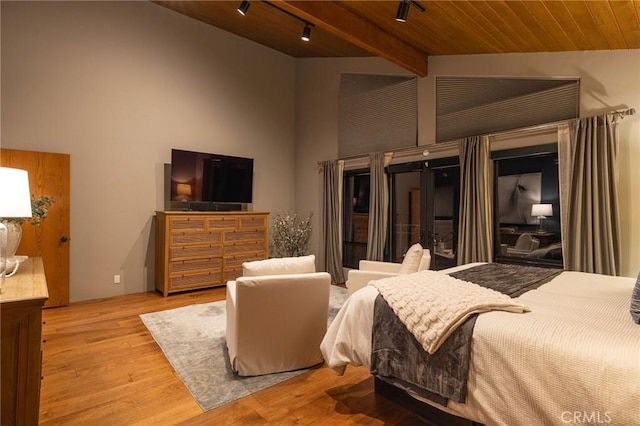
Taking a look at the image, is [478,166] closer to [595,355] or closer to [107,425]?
[595,355]

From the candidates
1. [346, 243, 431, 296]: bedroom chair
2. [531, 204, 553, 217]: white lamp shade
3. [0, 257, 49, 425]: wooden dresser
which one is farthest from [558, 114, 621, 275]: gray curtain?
[0, 257, 49, 425]: wooden dresser

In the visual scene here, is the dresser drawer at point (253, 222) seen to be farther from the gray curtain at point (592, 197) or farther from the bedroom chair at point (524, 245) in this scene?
the gray curtain at point (592, 197)

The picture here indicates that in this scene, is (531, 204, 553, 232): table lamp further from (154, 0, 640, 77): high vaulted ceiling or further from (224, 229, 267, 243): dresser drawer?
(224, 229, 267, 243): dresser drawer

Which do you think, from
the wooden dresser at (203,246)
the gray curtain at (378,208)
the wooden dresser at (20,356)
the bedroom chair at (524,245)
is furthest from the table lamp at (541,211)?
the wooden dresser at (20,356)

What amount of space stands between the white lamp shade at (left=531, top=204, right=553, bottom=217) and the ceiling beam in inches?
92.3

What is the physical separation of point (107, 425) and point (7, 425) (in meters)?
0.66

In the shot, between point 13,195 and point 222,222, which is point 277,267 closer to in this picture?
point 13,195

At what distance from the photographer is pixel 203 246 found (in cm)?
506

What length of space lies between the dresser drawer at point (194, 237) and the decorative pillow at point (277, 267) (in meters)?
2.59

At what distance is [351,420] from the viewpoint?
1975mm

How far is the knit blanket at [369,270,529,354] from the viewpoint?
1.60 m

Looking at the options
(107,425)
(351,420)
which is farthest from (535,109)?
(107,425)

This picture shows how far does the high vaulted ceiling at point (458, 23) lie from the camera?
2867 mm

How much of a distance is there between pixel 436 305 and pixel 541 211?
9.98 feet
